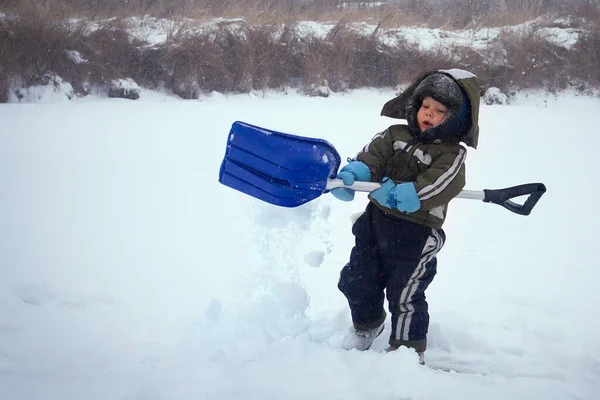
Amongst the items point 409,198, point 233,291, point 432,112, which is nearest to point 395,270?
point 409,198

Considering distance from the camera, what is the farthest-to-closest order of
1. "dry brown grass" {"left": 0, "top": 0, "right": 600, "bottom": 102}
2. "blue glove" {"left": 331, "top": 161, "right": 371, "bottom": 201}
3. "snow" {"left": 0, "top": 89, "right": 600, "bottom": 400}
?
"dry brown grass" {"left": 0, "top": 0, "right": 600, "bottom": 102} < "blue glove" {"left": 331, "top": 161, "right": 371, "bottom": 201} < "snow" {"left": 0, "top": 89, "right": 600, "bottom": 400}

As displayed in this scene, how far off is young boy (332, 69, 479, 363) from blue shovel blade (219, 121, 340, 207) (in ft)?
0.33

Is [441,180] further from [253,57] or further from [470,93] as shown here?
[253,57]

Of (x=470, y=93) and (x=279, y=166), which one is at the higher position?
(x=470, y=93)

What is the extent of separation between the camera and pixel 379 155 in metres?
2.00

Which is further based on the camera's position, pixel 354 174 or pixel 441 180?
pixel 354 174

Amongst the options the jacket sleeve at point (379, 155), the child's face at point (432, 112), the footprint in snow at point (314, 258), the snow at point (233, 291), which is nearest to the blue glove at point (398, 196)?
the jacket sleeve at point (379, 155)

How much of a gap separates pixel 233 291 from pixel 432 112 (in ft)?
3.72

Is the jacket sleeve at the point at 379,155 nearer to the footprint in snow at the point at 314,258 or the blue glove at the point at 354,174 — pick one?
the blue glove at the point at 354,174

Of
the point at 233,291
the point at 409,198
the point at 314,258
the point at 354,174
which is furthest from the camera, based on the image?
the point at 233,291

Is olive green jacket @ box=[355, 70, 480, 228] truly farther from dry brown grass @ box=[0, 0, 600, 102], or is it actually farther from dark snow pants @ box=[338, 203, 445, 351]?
dry brown grass @ box=[0, 0, 600, 102]

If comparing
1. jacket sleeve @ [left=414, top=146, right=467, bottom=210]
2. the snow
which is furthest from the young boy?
the snow

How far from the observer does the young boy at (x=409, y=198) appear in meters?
1.85

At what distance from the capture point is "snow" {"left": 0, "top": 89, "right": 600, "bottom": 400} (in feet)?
5.90
